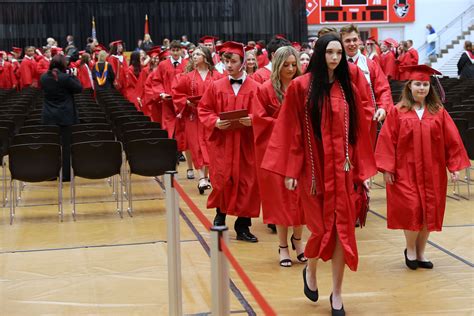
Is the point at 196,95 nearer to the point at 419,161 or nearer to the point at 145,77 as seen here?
the point at 419,161

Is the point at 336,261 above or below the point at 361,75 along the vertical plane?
below

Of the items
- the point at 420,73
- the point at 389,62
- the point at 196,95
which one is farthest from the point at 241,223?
the point at 389,62

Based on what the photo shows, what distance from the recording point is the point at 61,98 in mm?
10781

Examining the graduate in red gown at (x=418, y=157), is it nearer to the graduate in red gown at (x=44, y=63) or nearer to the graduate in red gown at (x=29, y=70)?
the graduate in red gown at (x=44, y=63)

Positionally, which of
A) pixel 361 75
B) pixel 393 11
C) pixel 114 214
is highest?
pixel 393 11

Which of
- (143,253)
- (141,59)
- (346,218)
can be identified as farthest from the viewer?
(141,59)

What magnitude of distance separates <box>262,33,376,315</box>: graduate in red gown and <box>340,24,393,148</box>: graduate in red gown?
93.0 inches

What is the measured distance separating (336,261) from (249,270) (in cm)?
146

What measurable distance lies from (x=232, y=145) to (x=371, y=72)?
63.5 inches

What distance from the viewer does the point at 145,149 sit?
8781 millimetres

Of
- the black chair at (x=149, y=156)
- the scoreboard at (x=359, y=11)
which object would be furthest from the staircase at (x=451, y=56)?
the black chair at (x=149, y=156)

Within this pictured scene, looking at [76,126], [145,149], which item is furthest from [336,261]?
[76,126]

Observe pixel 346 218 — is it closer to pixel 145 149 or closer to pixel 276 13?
pixel 145 149

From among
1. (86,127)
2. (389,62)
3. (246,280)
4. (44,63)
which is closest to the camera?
(246,280)
